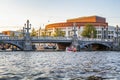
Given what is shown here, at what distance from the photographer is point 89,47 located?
128875 millimetres

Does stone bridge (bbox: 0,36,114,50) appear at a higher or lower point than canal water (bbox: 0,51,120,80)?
higher

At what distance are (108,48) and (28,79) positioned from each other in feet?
331

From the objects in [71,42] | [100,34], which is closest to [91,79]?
[71,42]

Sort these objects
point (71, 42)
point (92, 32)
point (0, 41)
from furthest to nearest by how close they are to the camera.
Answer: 1. point (92, 32)
2. point (71, 42)
3. point (0, 41)

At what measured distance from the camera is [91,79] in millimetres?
23828

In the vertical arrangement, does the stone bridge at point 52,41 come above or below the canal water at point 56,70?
above

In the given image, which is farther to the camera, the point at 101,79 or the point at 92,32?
the point at 92,32

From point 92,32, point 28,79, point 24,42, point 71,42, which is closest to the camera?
point 28,79

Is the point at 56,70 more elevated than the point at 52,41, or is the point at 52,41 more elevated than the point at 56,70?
the point at 52,41

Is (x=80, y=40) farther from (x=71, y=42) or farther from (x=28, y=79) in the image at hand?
(x=28, y=79)

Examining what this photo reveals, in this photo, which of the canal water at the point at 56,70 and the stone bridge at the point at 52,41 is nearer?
the canal water at the point at 56,70

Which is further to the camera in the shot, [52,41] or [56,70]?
[52,41]

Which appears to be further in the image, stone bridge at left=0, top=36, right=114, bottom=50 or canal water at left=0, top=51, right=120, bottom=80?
stone bridge at left=0, top=36, right=114, bottom=50

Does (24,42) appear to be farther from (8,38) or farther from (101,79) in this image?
(101,79)
